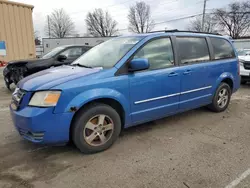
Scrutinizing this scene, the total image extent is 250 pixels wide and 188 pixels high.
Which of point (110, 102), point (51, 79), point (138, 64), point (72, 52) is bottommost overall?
point (110, 102)

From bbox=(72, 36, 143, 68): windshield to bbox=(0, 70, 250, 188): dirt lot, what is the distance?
1.30 meters

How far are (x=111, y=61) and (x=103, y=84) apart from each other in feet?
1.76

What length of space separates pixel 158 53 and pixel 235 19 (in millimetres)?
59573

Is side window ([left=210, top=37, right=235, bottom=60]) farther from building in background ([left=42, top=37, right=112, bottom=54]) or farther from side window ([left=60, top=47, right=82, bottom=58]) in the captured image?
building in background ([left=42, top=37, right=112, bottom=54])

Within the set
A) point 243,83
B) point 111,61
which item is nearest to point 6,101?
point 111,61

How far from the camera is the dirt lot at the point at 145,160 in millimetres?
2547

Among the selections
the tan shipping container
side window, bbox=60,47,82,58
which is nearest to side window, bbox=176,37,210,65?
side window, bbox=60,47,82,58

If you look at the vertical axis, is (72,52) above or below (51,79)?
above

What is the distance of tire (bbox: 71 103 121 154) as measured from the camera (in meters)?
3.00

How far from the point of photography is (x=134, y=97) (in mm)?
3416

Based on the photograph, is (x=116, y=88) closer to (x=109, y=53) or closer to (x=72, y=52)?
(x=109, y=53)

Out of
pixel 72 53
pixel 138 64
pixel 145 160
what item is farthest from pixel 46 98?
pixel 72 53

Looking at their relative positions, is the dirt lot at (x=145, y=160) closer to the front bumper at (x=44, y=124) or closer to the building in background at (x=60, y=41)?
the front bumper at (x=44, y=124)

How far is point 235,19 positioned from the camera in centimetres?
5431
